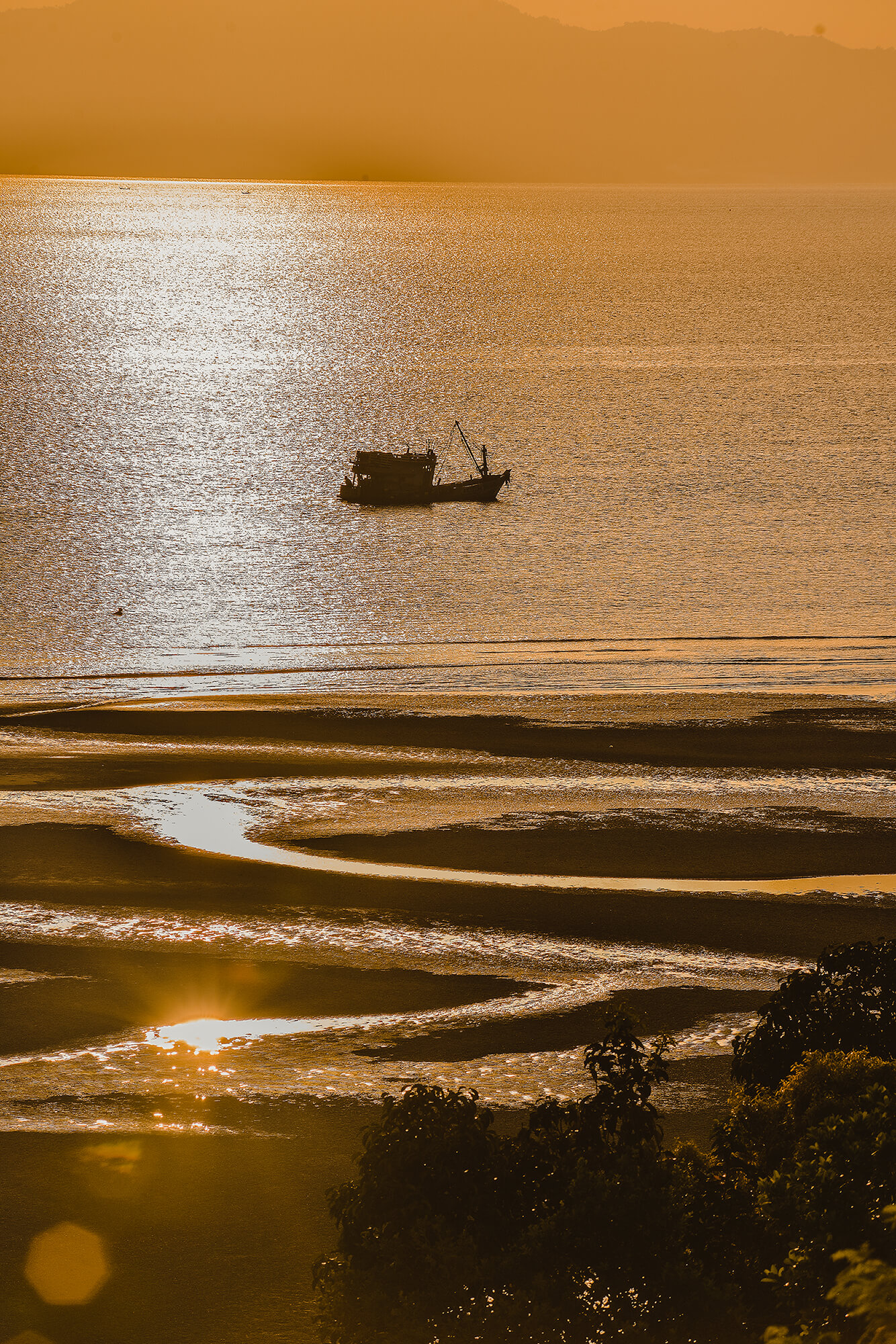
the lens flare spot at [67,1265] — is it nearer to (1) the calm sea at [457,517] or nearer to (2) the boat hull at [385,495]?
(1) the calm sea at [457,517]

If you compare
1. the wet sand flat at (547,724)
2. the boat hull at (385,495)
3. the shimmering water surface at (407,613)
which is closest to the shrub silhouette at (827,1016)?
the shimmering water surface at (407,613)

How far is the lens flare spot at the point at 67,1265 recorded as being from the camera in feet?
44.1

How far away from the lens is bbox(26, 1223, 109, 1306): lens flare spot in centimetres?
1345

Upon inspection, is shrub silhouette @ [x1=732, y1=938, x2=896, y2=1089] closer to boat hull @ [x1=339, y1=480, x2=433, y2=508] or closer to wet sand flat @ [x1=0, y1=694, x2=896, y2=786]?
wet sand flat @ [x1=0, y1=694, x2=896, y2=786]

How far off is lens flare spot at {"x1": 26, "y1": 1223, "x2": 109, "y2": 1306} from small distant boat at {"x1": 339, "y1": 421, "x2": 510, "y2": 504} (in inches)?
2409

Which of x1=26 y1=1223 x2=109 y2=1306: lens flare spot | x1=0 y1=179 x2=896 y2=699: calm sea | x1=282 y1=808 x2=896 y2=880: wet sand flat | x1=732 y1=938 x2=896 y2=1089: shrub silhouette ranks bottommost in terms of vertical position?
x1=26 y1=1223 x2=109 y2=1306: lens flare spot

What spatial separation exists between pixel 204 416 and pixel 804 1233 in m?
96.4

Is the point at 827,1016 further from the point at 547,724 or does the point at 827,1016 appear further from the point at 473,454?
the point at 473,454

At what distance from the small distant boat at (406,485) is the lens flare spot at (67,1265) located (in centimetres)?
6119

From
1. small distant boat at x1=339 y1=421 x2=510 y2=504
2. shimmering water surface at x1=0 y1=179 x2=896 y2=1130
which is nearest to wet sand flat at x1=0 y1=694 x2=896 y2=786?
shimmering water surface at x1=0 y1=179 x2=896 y2=1130

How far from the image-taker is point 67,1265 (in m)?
13.9

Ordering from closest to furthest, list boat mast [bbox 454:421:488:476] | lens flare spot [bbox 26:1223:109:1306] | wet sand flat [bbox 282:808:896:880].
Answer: lens flare spot [bbox 26:1223:109:1306] < wet sand flat [bbox 282:808:896:880] < boat mast [bbox 454:421:488:476]

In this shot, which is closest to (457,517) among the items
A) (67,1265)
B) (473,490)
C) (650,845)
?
(473,490)

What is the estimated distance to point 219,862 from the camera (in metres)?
Answer: 27.2
